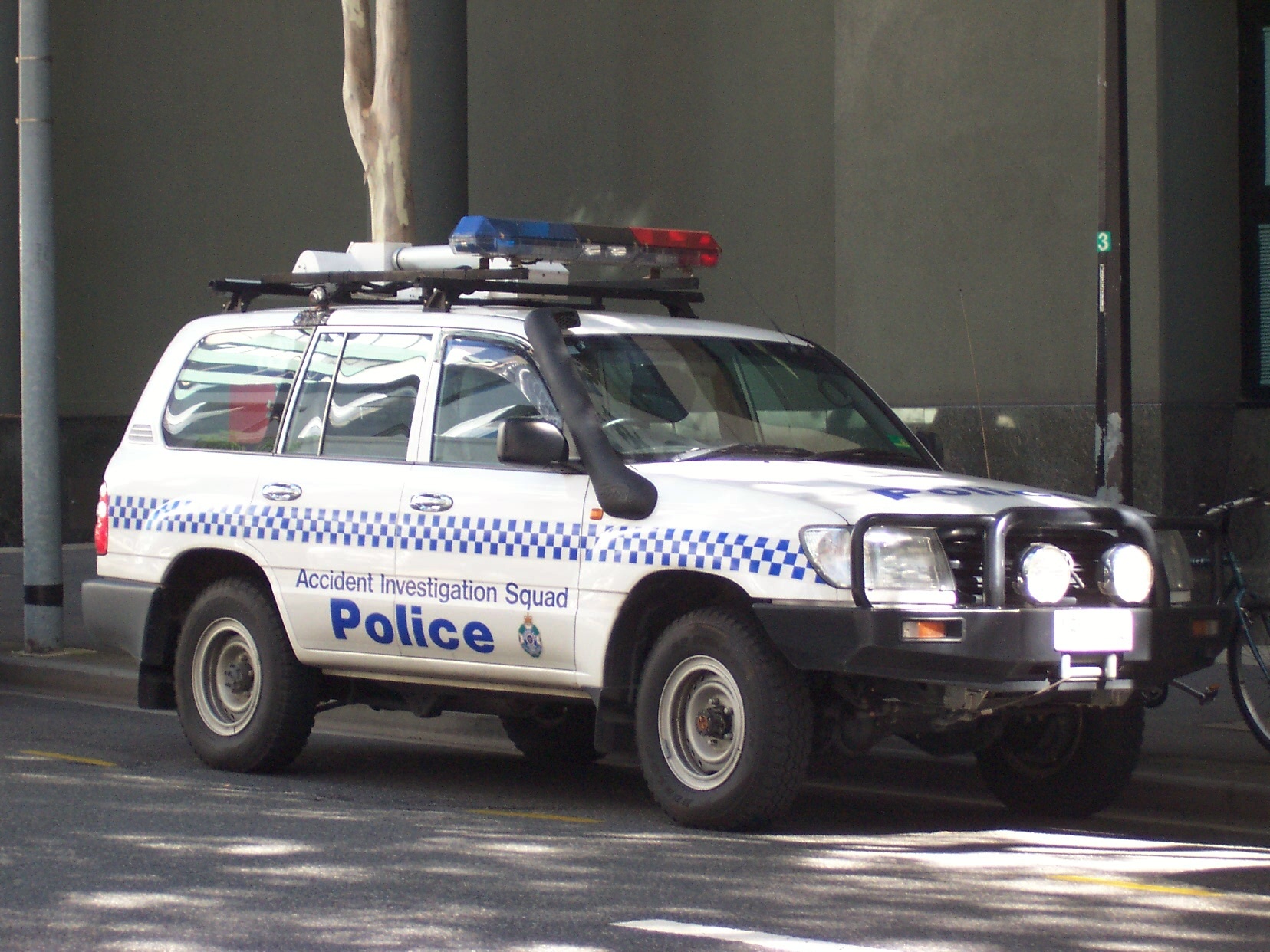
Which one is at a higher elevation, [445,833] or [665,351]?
[665,351]

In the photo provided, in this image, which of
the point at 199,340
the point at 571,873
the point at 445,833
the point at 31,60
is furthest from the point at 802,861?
the point at 31,60

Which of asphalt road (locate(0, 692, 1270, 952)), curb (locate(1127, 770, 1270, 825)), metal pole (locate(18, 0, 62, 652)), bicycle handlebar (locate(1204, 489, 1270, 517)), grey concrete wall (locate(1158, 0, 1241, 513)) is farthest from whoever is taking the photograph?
grey concrete wall (locate(1158, 0, 1241, 513))

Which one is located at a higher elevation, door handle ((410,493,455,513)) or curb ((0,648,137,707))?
door handle ((410,493,455,513))

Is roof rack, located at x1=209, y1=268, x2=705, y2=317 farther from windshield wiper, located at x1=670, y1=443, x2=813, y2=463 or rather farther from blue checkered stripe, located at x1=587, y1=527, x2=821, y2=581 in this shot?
blue checkered stripe, located at x1=587, y1=527, x2=821, y2=581

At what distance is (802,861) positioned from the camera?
650cm

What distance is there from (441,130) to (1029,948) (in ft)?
34.9

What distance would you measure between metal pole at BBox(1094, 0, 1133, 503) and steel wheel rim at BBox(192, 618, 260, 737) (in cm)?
395

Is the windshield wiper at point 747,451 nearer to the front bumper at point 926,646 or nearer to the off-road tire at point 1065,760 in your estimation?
the front bumper at point 926,646

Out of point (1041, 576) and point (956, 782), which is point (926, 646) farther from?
point (956, 782)

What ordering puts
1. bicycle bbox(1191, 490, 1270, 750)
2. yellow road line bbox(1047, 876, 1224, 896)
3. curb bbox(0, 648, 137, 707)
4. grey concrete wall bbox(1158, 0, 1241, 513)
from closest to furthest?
1. yellow road line bbox(1047, 876, 1224, 896)
2. bicycle bbox(1191, 490, 1270, 750)
3. curb bbox(0, 648, 137, 707)
4. grey concrete wall bbox(1158, 0, 1241, 513)

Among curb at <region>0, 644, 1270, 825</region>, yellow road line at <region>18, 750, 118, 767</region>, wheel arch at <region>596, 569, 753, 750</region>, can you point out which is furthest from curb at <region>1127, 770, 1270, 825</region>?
yellow road line at <region>18, 750, 118, 767</region>

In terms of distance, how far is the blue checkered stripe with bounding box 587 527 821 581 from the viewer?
22.1 ft

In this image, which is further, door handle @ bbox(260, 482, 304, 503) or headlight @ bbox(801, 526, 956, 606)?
door handle @ bbox(260, 482, 304, 503)

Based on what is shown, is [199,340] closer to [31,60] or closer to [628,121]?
[31,60]
